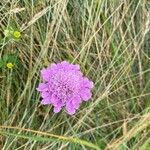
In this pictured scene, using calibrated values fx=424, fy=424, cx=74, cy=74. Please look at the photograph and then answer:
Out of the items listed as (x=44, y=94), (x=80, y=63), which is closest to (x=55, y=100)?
(x=44, y=94)

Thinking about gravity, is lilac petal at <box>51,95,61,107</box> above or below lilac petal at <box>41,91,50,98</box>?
below

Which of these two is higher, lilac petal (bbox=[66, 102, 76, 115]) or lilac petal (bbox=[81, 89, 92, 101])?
lilac petal (bbox=[81, 89, 92, 101])

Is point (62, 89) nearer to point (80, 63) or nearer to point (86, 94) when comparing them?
point (86, 94)

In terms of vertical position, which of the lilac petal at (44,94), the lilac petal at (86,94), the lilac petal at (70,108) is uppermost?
the lilac petal at (44,94)

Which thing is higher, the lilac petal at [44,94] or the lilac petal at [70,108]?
the lilac petal at [44,94]

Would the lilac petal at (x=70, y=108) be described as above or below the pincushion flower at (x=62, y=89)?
below

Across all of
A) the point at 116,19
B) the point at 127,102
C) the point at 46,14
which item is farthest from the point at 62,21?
the point at 127,102

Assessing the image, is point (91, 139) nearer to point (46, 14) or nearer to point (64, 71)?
point (64, 71)

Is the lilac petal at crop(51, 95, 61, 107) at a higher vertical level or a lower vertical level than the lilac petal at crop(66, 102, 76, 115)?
higher

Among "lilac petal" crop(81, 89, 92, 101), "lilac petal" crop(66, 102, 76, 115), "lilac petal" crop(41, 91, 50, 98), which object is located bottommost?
"lilac petal" crop(66, 102, 76, 115)
